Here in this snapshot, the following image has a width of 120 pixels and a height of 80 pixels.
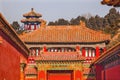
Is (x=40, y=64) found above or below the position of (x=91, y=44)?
below

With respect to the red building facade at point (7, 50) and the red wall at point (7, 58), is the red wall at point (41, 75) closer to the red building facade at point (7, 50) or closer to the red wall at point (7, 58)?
the red building facade at point (7, 50)

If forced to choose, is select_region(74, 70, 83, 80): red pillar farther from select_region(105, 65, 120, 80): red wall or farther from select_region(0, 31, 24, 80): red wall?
select_region(0, 31, 24, 80): red wall

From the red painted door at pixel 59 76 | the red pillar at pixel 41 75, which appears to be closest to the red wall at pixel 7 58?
the red pillar at pixel 41 75

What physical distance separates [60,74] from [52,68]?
93cm

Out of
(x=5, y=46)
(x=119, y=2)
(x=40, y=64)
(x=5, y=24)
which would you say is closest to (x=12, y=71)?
(x=5, y=46)

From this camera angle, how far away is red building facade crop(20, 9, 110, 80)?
120ft

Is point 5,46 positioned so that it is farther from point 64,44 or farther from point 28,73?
point 64,44

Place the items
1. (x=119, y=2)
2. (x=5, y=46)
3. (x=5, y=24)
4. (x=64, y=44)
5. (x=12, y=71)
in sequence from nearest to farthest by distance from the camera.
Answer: (x=119, y=2) < (x=5, y=24) < (x=5, y=46) < (x=12, y=71) < (x=64, y=44)

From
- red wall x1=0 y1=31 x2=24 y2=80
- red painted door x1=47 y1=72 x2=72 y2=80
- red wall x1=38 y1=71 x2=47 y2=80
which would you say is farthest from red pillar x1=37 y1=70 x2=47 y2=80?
red wall x1=0 y1=31 x2=24 y2=80

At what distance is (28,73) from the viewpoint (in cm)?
3756

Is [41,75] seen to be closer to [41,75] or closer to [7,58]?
[41,75]

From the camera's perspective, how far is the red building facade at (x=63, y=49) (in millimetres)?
36656

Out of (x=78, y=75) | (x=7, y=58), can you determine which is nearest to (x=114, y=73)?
(x=7, y=58)

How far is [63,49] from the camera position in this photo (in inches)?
1756
